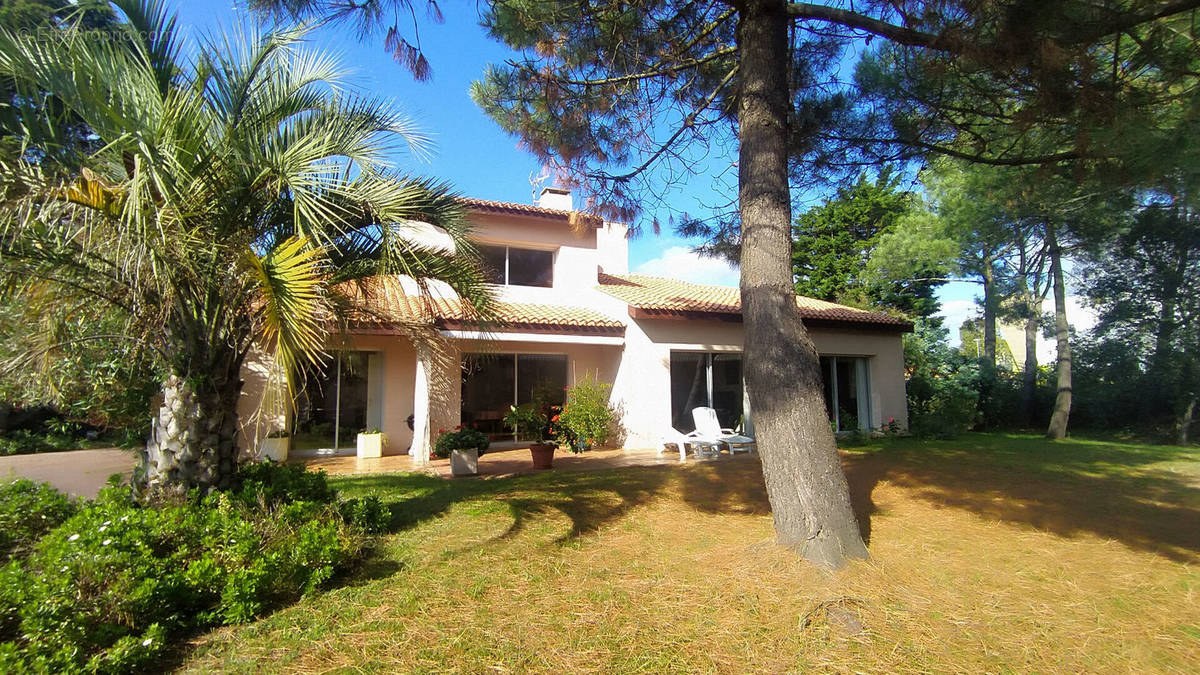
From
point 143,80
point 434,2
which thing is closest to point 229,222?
point 143,80

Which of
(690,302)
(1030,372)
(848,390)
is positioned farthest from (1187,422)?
(690,302)

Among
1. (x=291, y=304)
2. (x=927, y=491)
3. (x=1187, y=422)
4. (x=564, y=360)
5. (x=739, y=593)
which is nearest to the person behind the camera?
(x=291, y=304)

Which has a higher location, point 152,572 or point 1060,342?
point 1060,342

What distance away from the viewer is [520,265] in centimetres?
1575

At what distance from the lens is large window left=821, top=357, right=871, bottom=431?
16250 mm

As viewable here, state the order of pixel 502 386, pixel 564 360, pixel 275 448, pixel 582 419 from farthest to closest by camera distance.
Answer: pixel 564 360, pixel 502 386, pixel 275 448, pixel 582 419

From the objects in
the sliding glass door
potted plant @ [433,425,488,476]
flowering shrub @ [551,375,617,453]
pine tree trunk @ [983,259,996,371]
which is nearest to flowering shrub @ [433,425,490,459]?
potted plant @ [433,425,488,476]

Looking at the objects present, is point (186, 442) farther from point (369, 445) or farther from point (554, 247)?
point (554, 247)

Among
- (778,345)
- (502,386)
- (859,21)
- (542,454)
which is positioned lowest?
(542,454)

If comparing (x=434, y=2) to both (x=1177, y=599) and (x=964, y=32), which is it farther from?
(x=1177, y=599)

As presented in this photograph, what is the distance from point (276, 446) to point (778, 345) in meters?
10.9

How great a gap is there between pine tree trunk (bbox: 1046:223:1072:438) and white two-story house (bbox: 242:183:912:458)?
4.90m

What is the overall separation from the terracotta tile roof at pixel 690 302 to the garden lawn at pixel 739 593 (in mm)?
6647

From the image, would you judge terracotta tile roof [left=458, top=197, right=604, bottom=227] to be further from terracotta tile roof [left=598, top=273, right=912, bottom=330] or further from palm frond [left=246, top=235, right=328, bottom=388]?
palm frond [left=246, top=235, right=328, bottom=388]
